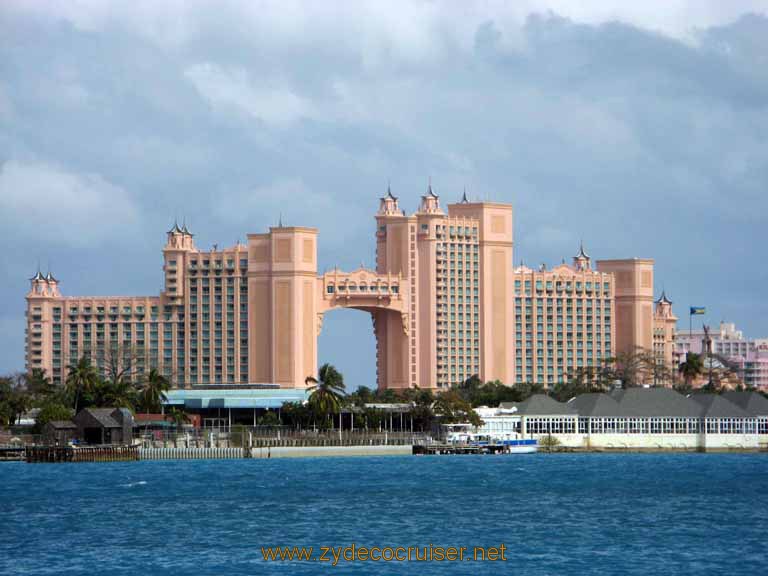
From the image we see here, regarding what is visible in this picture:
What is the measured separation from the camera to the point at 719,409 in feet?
610

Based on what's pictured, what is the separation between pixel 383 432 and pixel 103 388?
31.2 m

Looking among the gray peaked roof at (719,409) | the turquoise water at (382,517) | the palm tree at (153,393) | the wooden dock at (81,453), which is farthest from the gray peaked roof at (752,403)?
the wooden dock at (81,453)

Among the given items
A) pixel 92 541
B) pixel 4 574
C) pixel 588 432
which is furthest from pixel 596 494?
pixel 588 432

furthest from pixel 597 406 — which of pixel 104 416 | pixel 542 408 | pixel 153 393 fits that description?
pixel 104 416

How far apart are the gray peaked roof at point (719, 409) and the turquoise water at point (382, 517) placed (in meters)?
38.2

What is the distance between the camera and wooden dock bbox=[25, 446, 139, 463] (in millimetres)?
153125

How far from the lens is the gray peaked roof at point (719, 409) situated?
186 m

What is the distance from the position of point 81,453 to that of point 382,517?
66.4 metres

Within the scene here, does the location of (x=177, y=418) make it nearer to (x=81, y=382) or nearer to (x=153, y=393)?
(x=153, y=393)

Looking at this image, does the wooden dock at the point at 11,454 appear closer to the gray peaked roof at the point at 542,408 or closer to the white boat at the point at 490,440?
the white boat at the point at 490,440

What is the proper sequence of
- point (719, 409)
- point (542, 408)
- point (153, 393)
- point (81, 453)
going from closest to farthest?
point (81, 453) → point (153, 393) → point (719, 409) → point (542, 408)

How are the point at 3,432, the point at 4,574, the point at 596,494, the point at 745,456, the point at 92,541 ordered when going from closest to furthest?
the point at 4,574 < the point at 92,541 < the point at 596,494 < the point at 3,432 < the point at 745,456

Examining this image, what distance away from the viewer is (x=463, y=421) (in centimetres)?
18662

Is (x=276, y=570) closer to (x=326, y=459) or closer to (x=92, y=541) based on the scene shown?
(x=92, y=541)
